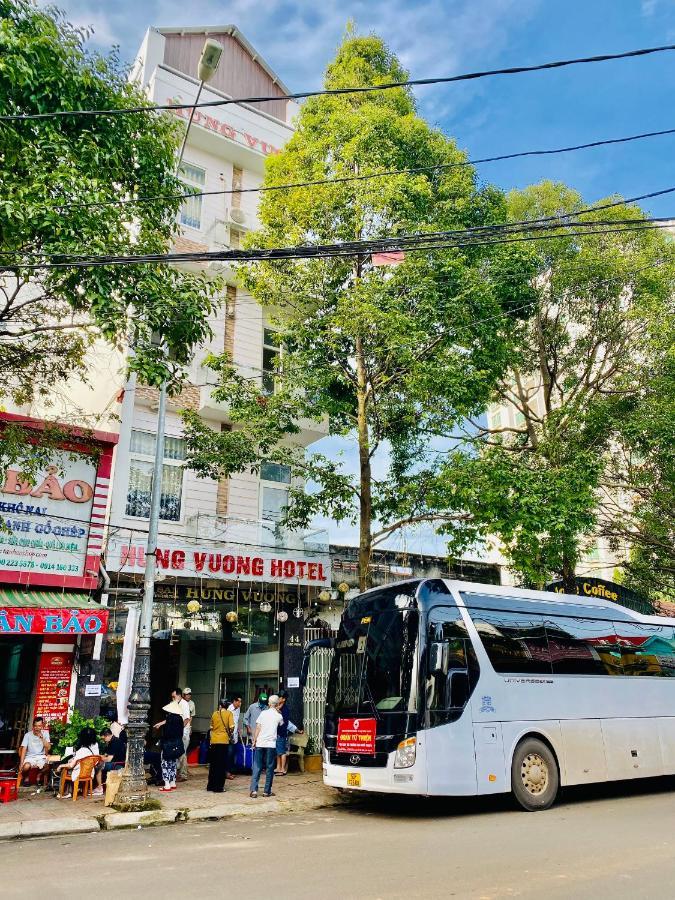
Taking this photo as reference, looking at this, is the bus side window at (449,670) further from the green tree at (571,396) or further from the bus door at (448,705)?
the green tree at (571,396)

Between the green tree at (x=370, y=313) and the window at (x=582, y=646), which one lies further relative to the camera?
the green tree at (x=370, y=313)

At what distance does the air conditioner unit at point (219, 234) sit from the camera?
2062 centimetres

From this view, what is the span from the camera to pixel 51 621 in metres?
13.4

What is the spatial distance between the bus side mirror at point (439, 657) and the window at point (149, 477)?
959cm

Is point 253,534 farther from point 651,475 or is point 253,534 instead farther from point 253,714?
point 651,475

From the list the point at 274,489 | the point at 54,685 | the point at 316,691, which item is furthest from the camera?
the point at 274,489

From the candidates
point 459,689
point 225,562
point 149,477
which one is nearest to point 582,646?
point 459,689

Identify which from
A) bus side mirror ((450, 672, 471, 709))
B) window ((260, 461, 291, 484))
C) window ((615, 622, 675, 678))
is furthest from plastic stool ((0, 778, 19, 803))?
window ((615, 622, 675, 678))

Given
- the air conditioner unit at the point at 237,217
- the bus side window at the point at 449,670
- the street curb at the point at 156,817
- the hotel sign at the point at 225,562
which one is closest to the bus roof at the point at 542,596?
the bus side window at the point at 449,670

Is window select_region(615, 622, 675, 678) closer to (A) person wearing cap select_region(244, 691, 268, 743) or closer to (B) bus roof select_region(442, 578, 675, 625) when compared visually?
(B) bus roof select_region(442, 578, 675, 625)

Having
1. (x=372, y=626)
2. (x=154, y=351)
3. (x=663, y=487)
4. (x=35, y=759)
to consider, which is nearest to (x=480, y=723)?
(x=372, y=626)

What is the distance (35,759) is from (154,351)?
8.20 meters

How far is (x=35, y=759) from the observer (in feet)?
42.6

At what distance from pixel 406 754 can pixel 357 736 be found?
100cm
